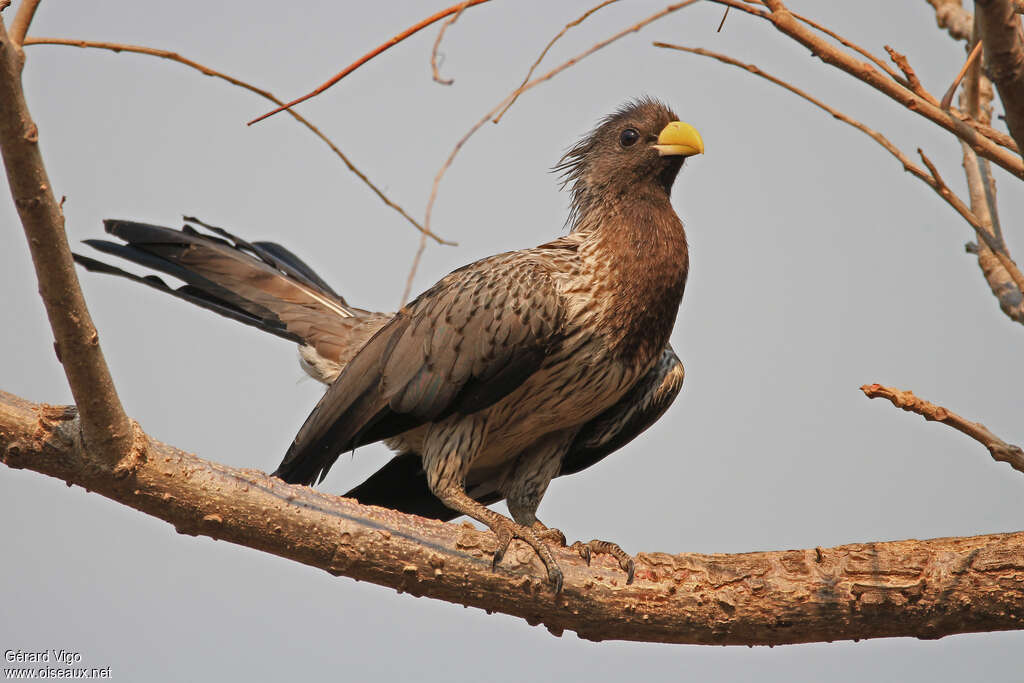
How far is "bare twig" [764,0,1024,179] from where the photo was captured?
8.57 feet

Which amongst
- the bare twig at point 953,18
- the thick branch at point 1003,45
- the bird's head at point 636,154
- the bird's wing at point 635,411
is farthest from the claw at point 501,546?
the bare twig at point 953,18

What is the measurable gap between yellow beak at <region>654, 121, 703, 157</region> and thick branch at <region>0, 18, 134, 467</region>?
111 inches

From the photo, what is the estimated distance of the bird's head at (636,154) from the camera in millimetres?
4941

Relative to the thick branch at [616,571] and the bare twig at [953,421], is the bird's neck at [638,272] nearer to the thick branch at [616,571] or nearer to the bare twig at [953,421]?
the thick branch at [616,571]

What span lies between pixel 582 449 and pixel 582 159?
58.8 inches

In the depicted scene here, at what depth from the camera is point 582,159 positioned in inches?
213

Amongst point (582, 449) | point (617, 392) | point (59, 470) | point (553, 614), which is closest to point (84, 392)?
point (59, 470)

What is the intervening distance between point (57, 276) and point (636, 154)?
3002mm

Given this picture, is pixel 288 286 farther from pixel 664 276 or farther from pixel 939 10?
pixel 939 10

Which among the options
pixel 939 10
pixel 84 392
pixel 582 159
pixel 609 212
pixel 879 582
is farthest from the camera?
pixel 582 159

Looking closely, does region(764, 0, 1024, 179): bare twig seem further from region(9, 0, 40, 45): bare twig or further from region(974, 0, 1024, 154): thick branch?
region(9, 0, 40, 45): bare twig

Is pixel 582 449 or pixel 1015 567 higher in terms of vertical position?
pixel 582 449

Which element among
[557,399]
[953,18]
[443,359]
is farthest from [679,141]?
[443,359]

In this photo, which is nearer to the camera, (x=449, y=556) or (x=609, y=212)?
(x=449, y=556)
